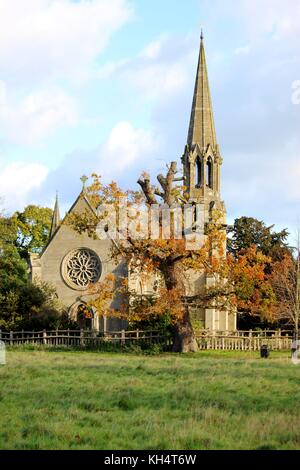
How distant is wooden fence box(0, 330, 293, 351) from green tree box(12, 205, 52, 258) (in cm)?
2807

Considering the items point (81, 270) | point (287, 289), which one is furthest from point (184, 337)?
point (81, 270)

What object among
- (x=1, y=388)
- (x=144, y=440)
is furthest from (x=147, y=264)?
(x=144, y=440)

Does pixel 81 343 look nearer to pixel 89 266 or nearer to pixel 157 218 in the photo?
pixel 157 218

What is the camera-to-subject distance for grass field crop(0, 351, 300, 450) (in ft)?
43.4

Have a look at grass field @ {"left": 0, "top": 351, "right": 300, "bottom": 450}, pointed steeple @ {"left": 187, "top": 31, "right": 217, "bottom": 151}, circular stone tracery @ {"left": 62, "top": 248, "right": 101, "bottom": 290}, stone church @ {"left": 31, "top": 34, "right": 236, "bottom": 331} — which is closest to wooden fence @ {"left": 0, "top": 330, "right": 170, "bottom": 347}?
stone church @ {"left": 31, "top": 34, "right": 236, "bottom": 331}

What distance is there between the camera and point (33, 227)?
7419cm

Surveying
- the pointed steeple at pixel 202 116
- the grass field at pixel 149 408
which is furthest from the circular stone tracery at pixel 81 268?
the grass field at pixel 149 408

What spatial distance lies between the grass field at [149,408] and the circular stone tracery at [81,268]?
1157 inches

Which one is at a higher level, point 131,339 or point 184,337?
point 184,337

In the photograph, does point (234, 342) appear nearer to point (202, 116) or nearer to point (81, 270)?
point (81, 270)

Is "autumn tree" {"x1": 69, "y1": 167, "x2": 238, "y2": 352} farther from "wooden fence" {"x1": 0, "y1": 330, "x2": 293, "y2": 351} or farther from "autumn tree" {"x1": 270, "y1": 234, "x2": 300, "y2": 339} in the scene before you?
"autumn tree" {"x1": 270, "y1": 234, "x2": 300, "y2": 339}

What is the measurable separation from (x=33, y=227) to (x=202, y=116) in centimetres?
2200
